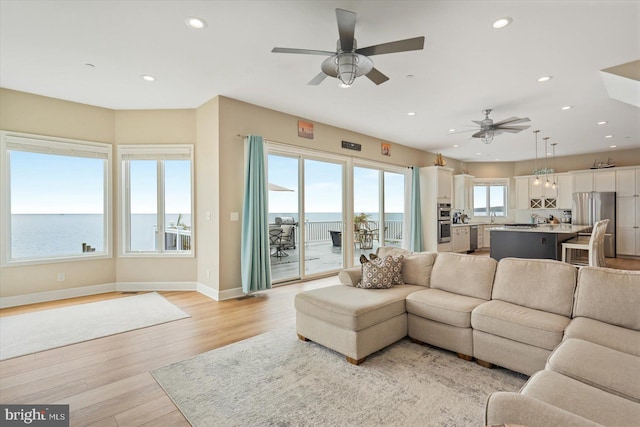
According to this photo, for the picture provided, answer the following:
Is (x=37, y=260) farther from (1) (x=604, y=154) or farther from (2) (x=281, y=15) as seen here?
(1) (x=604, y=154)

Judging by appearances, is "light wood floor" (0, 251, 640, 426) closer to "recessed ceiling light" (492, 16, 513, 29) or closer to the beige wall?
the beige wall

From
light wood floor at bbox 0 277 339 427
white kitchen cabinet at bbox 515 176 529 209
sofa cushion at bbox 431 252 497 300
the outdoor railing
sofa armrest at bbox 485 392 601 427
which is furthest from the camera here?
white kitchen cabinet at bbox 515 176 529 209

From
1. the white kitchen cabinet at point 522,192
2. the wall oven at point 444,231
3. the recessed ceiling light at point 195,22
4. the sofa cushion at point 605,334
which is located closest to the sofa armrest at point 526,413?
the sofa cushion at point 605,334

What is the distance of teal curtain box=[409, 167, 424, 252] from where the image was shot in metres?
8.02

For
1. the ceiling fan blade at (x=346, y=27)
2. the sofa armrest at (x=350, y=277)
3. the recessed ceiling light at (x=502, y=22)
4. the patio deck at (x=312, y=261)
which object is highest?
the recessed ceiling light at (x=502, y=22)

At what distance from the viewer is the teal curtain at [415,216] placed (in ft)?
26.3

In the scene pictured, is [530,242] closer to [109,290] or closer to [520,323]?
[520,323]

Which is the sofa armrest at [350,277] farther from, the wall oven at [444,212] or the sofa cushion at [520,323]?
the wall oven at [444,212]

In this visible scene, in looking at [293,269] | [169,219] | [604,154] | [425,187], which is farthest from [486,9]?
[604,154]

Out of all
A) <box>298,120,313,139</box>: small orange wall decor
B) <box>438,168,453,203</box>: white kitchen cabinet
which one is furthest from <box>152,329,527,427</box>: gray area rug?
<box>438,168,453,203</box>: white kitchen cabinet

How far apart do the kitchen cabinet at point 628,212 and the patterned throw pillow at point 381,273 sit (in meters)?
8.64

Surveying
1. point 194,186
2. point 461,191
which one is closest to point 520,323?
point 194,186

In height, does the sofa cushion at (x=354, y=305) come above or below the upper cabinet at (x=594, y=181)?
below

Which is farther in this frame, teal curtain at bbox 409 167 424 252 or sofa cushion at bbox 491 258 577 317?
teal curtain at bbox 409 167 424 252
